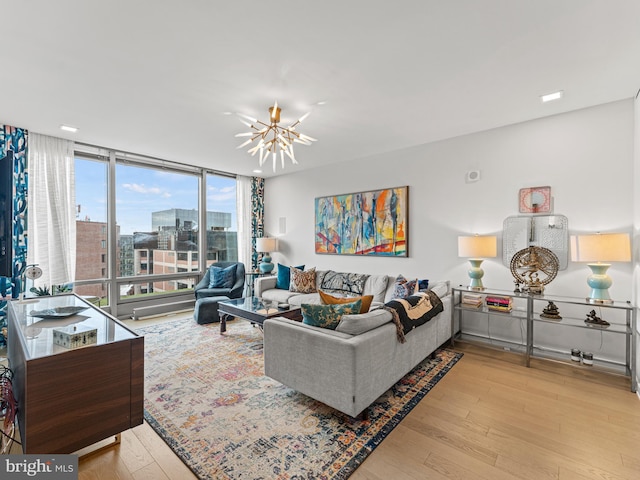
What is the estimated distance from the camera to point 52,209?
4.02 m

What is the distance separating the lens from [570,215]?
3203 mm

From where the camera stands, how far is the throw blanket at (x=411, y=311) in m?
2.47

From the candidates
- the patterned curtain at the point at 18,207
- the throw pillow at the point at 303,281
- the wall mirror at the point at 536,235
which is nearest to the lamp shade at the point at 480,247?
the wall mirror at the point at 536,235

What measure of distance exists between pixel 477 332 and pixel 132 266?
17.8 ft

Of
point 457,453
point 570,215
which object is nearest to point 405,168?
point 570,215

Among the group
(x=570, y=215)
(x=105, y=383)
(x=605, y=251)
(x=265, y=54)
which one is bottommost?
(x=105, y=383)

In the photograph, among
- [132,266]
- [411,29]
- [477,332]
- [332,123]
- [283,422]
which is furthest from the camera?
[132,266]

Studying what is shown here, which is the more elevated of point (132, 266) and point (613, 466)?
point (132, 266)

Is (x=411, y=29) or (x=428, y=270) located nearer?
(x=411, y=29)

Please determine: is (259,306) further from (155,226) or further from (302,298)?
(155,226)

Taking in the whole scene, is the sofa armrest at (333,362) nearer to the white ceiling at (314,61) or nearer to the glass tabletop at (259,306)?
the glass tabletop at (259,306)

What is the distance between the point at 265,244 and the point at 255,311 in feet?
8.69

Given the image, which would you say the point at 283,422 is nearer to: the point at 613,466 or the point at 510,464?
the point at 510,464

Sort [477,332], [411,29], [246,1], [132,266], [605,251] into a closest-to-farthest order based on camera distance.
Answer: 1. [246,1]
2. [411,29]
3. [605,251]
4. [477,332]
5. [132,266]
